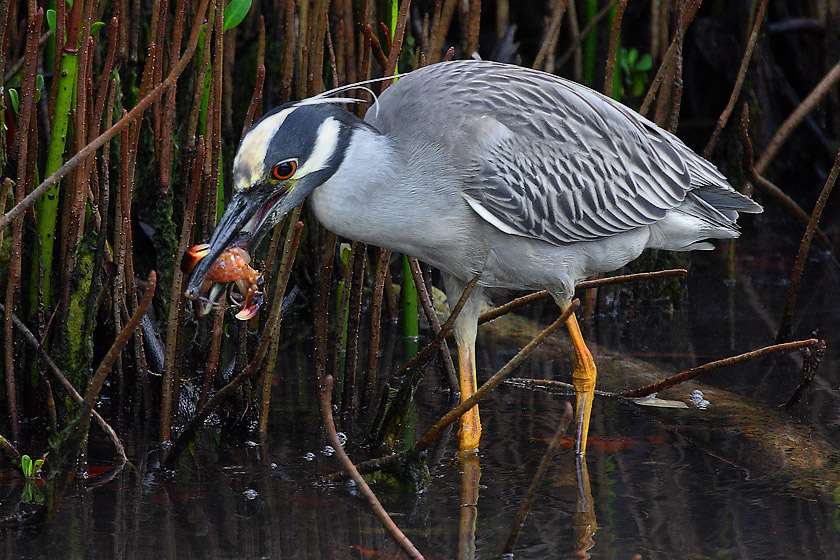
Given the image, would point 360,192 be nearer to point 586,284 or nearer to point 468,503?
point 468,503

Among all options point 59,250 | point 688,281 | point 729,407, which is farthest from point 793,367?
point 59,250

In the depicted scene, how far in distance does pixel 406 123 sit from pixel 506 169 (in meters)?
0.36

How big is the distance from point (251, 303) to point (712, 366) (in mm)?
1526

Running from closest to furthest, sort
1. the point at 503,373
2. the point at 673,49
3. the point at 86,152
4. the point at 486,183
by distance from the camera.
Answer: the point at 86,152
the point at 503,373
the point at 486,183
the point at 673,49

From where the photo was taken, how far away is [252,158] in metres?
2.89

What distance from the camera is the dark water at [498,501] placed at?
276 cm

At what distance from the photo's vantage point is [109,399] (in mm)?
3820

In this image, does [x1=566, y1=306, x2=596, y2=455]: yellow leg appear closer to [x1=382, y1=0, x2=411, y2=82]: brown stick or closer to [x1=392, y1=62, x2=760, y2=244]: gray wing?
[x1=392, y1=62, x2=760, y2=244]: gray wing

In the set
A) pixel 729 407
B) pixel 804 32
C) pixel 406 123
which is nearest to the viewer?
pixel 406 123

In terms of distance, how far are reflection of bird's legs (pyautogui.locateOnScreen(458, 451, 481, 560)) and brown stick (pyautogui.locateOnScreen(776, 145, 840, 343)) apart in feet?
5.10

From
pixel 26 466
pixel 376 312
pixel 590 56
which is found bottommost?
pixel 26 466

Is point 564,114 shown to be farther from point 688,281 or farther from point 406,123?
point 688,281

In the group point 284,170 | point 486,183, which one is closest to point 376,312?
point 486,183

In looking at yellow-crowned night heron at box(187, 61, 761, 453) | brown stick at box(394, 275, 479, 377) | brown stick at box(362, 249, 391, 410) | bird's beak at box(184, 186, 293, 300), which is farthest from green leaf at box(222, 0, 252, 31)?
brown stick at box(394, 275, 479, 377)
